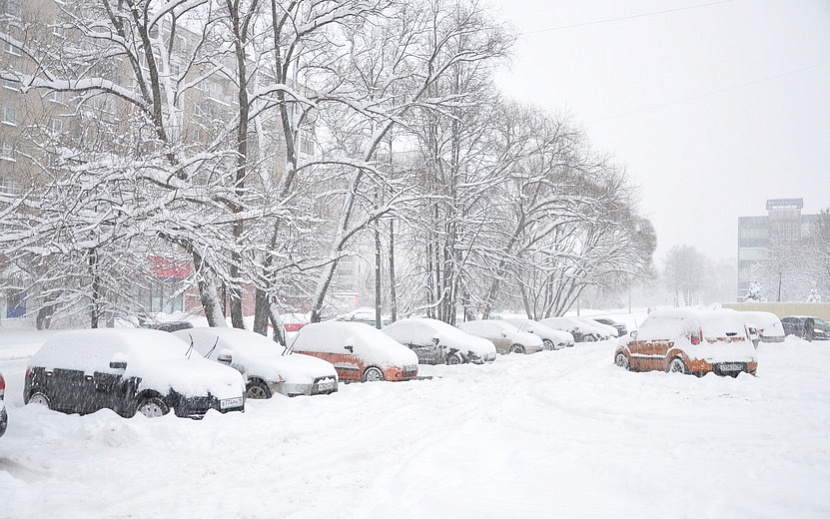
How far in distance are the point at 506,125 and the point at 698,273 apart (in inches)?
4073

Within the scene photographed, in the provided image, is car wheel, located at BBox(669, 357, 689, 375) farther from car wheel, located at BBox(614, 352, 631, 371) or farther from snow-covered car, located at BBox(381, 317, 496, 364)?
snow-covered car, located at BBox(381, 317, 496, 364)

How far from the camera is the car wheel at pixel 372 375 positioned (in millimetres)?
15594

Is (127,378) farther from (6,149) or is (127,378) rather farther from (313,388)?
(6,149)

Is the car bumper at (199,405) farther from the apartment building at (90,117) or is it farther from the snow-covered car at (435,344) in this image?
the snow-covered car at (435,344)

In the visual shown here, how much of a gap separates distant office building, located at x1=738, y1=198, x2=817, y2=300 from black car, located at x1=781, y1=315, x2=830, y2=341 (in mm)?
38506

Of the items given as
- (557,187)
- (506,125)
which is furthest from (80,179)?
Answer: (557,187)

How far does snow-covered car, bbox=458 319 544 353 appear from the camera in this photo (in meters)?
26.5

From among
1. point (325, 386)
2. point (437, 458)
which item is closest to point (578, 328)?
point (325, 386)

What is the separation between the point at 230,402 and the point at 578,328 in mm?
30123

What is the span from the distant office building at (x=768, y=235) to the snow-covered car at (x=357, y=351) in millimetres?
67412

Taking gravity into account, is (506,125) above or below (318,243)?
above

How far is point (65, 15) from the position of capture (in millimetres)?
17969

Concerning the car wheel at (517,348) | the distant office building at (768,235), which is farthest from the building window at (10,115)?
the distant office building at (768,235)

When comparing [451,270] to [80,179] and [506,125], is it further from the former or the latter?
[80,179]
